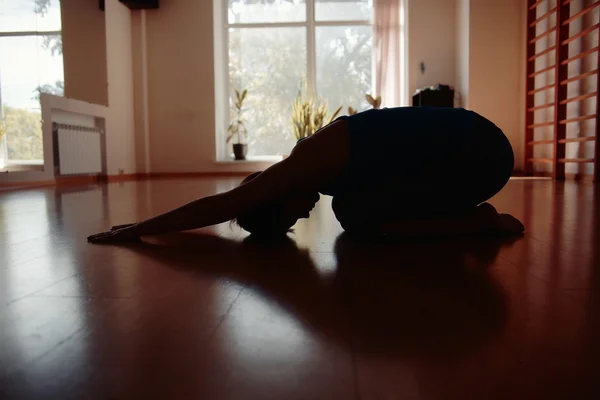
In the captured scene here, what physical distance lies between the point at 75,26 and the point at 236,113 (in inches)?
109

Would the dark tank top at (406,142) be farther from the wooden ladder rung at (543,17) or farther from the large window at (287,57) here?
the large window at (287,57)

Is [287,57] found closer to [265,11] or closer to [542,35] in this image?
[265,11]

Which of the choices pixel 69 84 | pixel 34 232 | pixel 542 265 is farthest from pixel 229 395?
pixel 69 84

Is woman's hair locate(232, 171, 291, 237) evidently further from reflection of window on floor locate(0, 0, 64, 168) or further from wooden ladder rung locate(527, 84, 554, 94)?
wooden ladder rung locate(527, 84, 554, 94)

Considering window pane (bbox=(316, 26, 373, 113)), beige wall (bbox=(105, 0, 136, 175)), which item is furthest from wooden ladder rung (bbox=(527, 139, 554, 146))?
beige wall (bbox=(105, 0, 136, 175))

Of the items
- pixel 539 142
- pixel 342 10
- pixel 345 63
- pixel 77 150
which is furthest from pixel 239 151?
pixel 539 142

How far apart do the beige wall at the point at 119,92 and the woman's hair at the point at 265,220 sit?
17.8 feet

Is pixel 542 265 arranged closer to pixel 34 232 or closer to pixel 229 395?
pixel 229 395

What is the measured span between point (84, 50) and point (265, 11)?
3.01 meters

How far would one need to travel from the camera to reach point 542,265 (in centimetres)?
114

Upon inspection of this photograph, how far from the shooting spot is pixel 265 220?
1.54m

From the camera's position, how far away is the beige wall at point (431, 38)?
23.5ft

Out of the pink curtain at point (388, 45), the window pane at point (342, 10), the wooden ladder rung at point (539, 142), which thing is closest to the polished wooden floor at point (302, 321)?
the wooden ladder rung at point (539, 142)

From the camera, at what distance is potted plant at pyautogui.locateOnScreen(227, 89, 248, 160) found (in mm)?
7625
